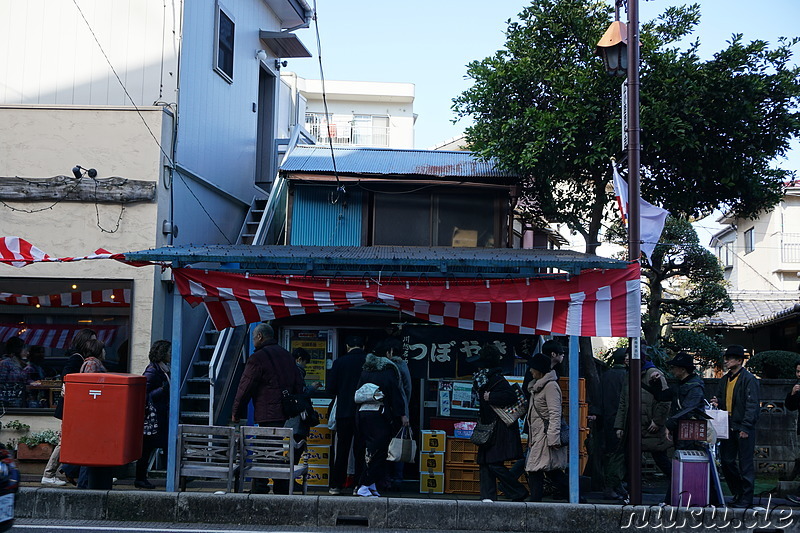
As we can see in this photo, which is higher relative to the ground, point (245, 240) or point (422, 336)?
point (245, 240)

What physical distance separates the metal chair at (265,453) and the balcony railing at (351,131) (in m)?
26.0

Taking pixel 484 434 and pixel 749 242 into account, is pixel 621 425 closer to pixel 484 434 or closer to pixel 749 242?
pixel 484 434

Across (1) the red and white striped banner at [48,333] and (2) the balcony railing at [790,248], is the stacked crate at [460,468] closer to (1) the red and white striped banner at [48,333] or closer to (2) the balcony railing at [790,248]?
(1) the red and white striped banner at [48,333]

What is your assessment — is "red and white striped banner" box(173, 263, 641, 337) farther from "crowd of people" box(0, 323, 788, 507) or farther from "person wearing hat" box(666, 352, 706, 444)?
"person wearing hat" box(666, 352, 706, 444)

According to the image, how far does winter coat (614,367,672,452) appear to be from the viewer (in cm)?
1072

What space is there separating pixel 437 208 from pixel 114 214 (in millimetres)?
5806

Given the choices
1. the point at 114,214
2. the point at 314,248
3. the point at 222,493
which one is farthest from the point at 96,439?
the point at 114,214

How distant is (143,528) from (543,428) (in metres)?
4.86

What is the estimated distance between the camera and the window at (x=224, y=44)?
16125mm

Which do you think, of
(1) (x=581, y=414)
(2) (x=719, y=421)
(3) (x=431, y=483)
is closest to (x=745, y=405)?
(2) (x=719, y=421)

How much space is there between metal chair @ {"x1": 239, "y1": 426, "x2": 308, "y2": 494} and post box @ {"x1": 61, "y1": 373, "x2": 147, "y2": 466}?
1433 mm

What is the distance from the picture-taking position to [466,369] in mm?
13086

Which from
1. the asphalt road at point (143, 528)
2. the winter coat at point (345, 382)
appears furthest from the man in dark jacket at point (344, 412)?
the asphalt road at point (143, 528)

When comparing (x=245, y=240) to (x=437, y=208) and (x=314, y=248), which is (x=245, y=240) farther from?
(x=314, y=248)
